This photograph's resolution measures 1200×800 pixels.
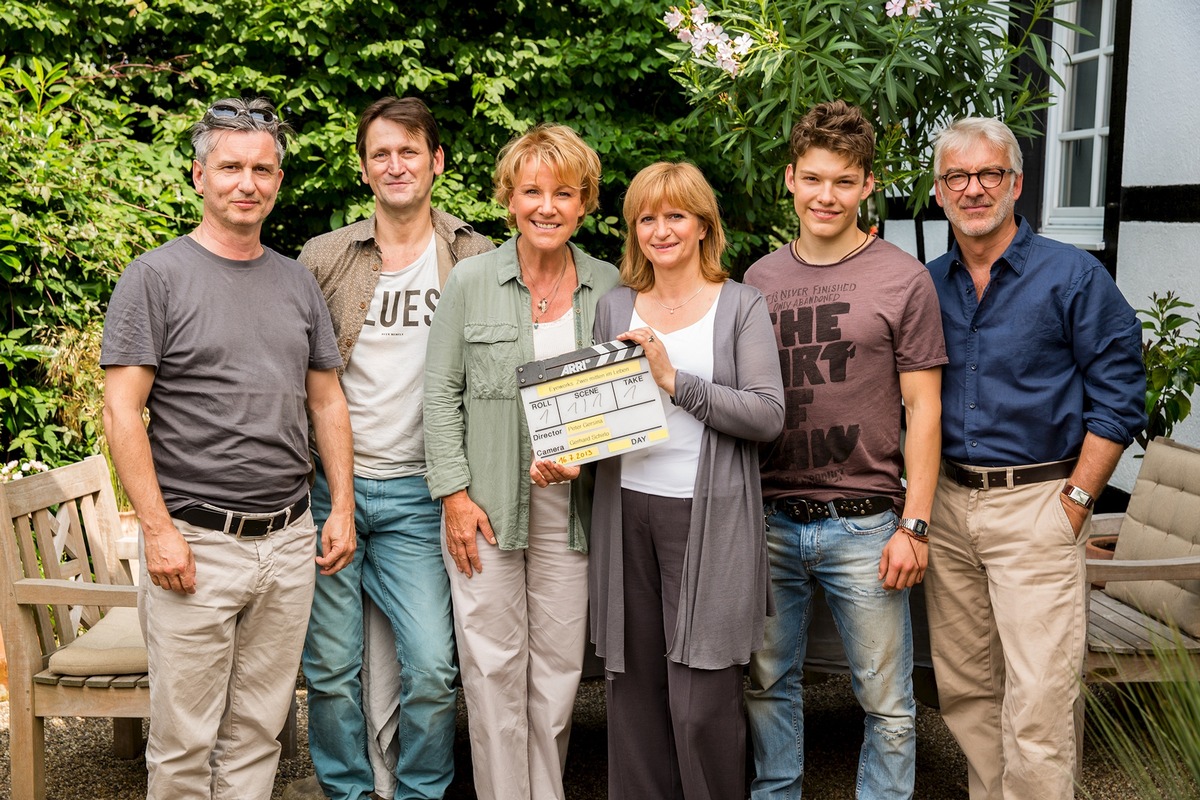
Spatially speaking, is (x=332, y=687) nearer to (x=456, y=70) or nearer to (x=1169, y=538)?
(x=1169, y=538)

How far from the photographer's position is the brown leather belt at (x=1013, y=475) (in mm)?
3178

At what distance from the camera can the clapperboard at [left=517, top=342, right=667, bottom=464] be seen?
3010 mm

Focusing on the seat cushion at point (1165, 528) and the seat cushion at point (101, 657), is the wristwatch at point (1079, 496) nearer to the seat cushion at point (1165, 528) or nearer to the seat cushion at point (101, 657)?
the seat cushion at point (1165, 528)

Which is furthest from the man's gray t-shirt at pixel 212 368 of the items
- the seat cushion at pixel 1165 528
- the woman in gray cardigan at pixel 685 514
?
the seat cushion at pixel 1165 528

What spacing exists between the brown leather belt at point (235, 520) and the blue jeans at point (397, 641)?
432 millimetres

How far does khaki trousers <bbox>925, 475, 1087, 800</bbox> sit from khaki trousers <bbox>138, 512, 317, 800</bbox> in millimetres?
1892

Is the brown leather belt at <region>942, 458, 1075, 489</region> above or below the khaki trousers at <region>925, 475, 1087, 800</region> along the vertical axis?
above

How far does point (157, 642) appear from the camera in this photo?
297 centimetres

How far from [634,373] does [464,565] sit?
79 cm

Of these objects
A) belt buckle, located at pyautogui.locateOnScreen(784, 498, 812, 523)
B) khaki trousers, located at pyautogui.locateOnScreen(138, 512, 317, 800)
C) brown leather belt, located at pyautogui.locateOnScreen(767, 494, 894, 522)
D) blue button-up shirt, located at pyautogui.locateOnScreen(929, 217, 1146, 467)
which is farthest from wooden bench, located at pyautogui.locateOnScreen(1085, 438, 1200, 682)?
khaki trousers, located at pyautogui.locateOnScreen(138, 512, 317, 800)

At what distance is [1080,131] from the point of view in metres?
6.49

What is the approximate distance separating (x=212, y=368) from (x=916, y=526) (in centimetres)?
195

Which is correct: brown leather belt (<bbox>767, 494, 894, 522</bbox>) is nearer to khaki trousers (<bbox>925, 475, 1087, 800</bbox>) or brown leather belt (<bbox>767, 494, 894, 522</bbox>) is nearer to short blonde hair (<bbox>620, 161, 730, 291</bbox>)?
khaki trousers (<bbox>925, 475, 1087, 800</bbox>)

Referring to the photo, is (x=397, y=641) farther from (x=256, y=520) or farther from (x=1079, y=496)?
(x=1079, y=496)
